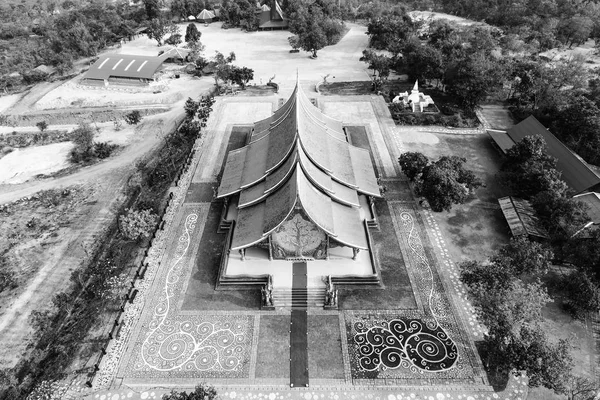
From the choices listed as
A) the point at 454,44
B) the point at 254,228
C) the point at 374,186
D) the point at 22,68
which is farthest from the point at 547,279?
the point at 22,68

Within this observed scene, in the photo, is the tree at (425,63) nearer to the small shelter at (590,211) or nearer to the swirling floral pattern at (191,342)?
the small shelter at (590,211)

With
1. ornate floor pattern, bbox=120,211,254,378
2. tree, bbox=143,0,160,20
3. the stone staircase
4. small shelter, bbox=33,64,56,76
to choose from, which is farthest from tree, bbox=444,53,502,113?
tree, bbox=143,0,160,20

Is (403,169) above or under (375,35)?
under

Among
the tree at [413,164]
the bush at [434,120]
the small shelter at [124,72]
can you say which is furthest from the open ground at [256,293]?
the small shelter at [124,72]

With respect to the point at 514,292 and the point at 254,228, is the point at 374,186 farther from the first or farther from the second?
the point at 514,292

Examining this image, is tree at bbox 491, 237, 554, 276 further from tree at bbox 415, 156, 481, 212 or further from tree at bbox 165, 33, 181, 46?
tree at bbox 165, 33, 181, 46
